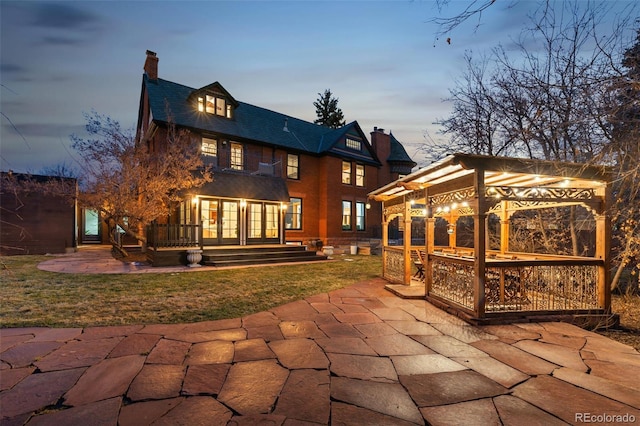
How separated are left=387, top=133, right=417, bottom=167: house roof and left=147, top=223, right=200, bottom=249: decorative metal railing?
16.5 metres

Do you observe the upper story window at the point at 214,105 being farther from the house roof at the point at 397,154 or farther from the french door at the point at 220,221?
the house roof at the point at 397,154

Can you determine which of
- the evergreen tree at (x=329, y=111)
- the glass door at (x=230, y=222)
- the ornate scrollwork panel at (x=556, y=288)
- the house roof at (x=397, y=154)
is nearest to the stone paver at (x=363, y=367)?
the ornate scrollwork panel at (x=556, y=288)

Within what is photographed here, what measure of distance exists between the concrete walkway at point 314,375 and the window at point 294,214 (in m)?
13.7

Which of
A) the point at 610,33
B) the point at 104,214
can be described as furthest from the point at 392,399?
the point at 104,214

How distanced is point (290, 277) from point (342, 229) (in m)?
11.1

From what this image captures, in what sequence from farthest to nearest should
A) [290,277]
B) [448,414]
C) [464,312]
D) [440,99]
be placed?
[440,99], [290,277], [464,312], [448,414]

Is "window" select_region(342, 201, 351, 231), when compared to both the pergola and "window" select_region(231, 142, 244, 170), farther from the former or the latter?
the pergola

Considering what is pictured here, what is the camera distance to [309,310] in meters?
6.25

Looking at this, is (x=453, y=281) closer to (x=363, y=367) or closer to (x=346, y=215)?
(x=363, y=367)

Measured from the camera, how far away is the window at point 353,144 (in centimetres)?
2181

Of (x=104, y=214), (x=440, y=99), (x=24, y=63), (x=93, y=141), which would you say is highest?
(x=440, y=99)

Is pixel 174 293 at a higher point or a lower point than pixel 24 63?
lower

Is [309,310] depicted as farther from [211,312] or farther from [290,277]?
[290,277]

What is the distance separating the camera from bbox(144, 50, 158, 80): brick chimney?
17.2 metres
